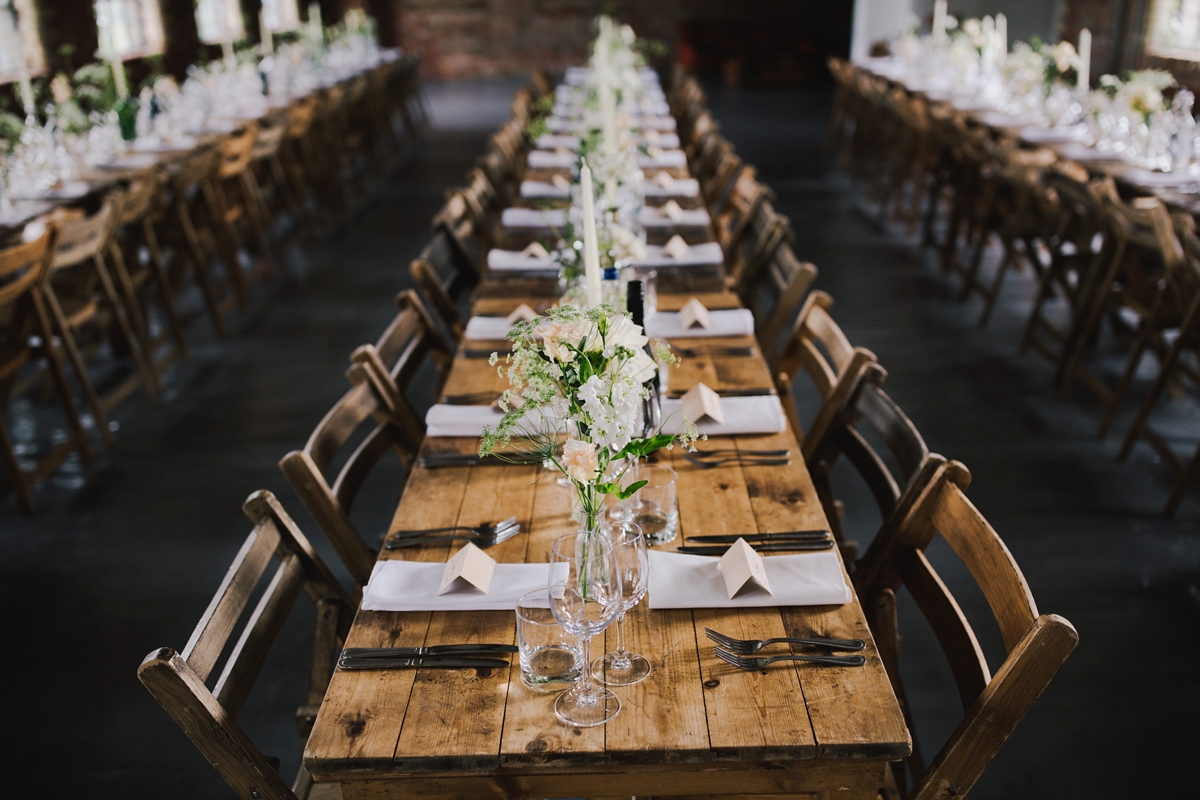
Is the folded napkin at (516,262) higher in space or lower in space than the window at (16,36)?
lower

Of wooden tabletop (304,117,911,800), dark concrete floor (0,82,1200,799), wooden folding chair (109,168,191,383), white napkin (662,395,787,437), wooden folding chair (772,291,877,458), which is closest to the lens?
wooden tabletop (304,117,911,800)

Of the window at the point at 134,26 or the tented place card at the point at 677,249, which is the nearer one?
the tented place card at the point at 677,249

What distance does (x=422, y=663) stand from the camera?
155 centimetres

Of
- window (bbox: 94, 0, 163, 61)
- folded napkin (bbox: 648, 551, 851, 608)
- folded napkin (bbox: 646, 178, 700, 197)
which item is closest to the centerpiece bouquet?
folded napkin (bbox: 648, 551, 851, 608)

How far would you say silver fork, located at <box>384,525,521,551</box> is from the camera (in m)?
1.87

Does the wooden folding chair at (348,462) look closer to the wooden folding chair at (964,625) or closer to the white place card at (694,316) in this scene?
the white place card at (694,316)

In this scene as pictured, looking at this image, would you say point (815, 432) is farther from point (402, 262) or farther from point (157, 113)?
point (157, 113)

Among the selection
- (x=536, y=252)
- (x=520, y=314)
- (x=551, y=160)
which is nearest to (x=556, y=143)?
(x=551, y=160)

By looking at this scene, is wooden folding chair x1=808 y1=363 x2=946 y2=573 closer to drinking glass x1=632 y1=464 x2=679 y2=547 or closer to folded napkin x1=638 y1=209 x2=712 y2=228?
drinking glass x1=632 y1=464 x2=679 y2=547

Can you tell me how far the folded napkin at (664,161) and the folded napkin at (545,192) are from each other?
61 cm

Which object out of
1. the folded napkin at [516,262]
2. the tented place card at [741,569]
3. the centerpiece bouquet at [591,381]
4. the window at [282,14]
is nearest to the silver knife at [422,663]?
the centerpiece bouquet at [591,381]

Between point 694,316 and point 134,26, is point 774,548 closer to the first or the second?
point 694,316

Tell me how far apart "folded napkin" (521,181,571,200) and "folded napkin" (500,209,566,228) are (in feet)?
1.55

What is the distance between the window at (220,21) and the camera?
11.7 metres
